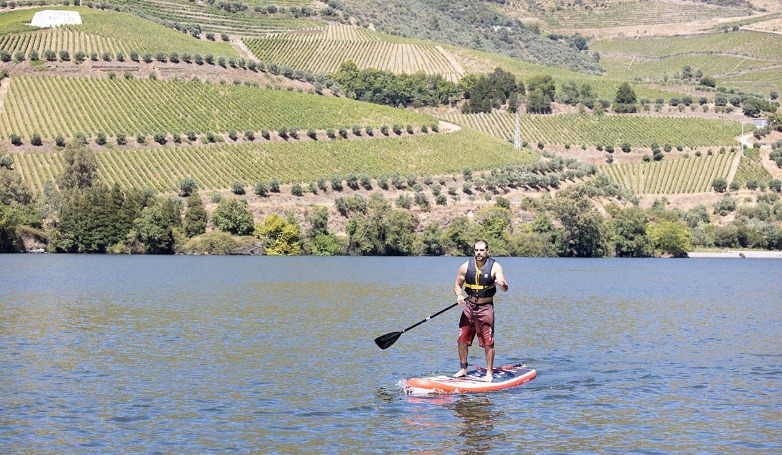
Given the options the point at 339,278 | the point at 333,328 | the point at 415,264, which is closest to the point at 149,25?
the point at 415,264

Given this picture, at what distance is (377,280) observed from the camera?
74688 millimetres

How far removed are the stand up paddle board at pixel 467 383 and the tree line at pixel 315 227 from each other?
277ft

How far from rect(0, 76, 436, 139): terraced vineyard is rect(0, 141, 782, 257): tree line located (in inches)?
597

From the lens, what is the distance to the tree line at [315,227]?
111 metres

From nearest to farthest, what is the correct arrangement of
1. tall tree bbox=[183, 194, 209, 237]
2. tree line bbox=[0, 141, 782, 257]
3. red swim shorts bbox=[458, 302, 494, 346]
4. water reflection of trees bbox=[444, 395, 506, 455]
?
water reflection of trees bbox=[444, 395, 506, 455]
red swim shorts bbox=[458, 302, 494, 346]
tree line bbox=[0, 141, 782, 257]
tall tree bbox=[183, 194, 209, 237]

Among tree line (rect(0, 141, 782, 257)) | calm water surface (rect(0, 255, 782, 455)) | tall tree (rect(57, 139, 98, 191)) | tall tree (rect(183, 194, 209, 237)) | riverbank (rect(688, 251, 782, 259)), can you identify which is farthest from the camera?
riverbank (rect(688, 251, 782, 259))

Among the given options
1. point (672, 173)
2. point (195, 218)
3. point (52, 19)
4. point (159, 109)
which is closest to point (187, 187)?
point (195, 218)

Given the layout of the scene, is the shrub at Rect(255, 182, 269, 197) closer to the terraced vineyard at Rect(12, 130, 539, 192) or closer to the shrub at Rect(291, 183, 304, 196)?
the shrub at Rect(291, 183, 304, 196)

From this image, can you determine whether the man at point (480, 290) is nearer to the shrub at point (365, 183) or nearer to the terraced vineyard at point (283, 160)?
the terraced vineyard at point (283, 160)

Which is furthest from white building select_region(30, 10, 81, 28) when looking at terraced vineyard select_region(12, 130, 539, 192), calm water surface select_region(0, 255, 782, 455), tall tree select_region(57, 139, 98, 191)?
calm water surface select_region(0, 255, 782, 455)

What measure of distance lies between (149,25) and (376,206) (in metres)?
89.5

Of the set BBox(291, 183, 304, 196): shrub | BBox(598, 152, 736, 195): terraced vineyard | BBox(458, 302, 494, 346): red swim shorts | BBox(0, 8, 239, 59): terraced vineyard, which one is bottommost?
BBox(458, 302, 494, 346): red swim shorts

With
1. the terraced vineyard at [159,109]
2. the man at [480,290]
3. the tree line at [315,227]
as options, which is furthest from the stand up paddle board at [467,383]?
the terraced vineyard at [159,109]

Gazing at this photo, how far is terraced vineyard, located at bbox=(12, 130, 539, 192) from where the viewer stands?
5069 inches
